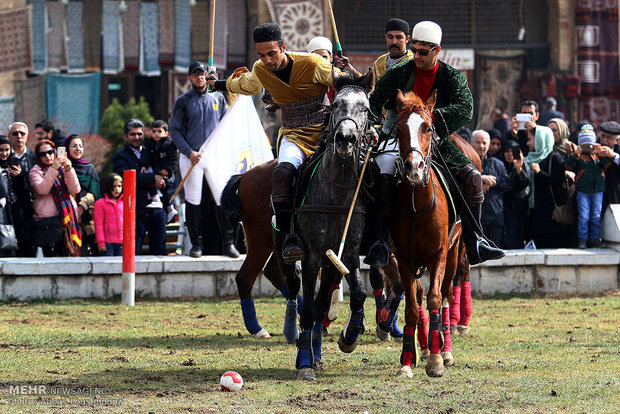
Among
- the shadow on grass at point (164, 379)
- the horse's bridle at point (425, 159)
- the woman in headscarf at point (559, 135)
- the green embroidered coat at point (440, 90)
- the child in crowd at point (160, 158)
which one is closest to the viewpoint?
the shadow on grass at point (164, 379)

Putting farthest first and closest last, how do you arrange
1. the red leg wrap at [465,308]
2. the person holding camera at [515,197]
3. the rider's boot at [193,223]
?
the person holding camera at [515,197]
the rider's boot at [193,223]
the red leg wrap at [465,308]

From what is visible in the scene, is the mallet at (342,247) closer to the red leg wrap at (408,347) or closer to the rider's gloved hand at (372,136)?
the rider's gloved hand at (372,136)

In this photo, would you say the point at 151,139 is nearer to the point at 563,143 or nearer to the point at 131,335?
the point at 131,335

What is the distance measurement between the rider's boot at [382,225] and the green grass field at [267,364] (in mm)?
966

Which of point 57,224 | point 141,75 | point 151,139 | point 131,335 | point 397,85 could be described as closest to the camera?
point 397,85

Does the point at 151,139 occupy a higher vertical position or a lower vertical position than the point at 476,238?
higher

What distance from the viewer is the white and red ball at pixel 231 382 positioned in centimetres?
834

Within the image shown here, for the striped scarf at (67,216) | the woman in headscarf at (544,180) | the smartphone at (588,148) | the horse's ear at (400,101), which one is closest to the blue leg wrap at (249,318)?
the horse's ear at (400,101)

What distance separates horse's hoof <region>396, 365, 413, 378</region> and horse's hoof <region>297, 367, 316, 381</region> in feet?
2.35

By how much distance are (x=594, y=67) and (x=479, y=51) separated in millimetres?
2935

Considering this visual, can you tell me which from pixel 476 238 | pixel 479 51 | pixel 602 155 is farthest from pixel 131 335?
pixel 479 51

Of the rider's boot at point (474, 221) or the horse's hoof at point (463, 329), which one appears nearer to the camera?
the rider's boot at point (474, 221)

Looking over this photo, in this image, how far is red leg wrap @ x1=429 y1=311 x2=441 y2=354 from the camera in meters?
9.05

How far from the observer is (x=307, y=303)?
9.35 meters
